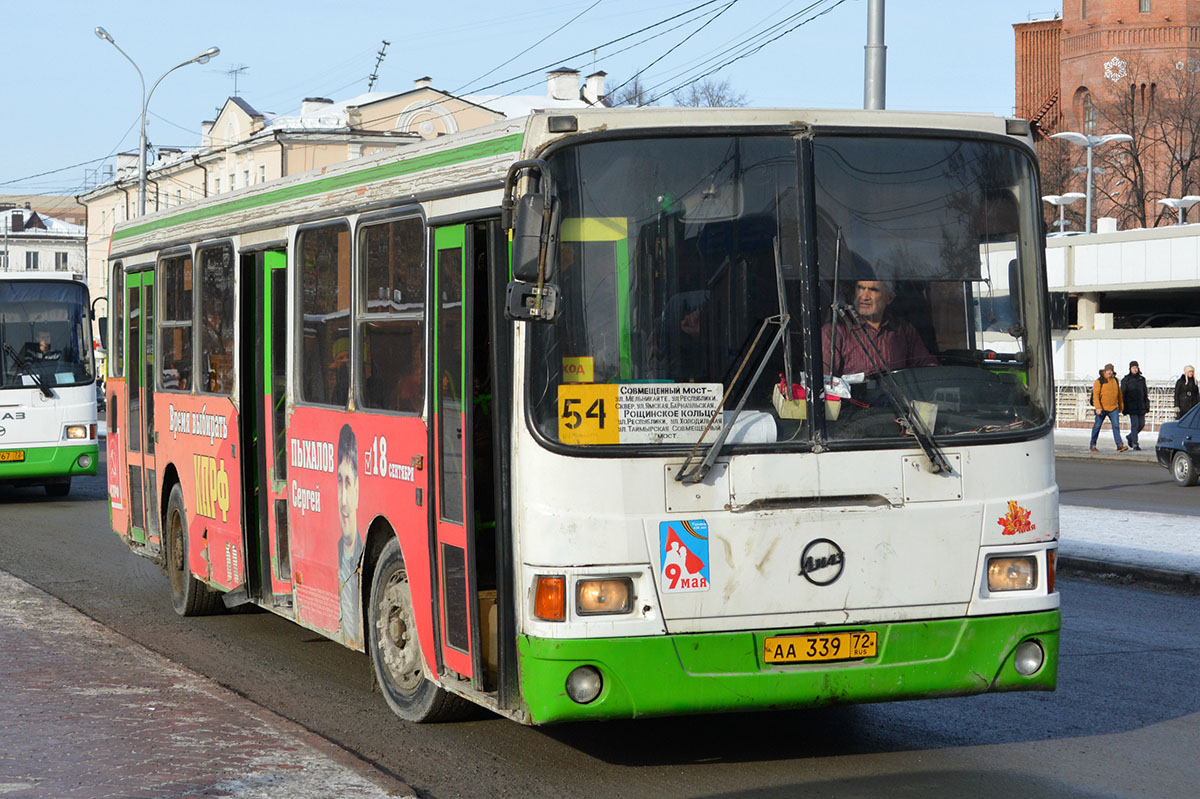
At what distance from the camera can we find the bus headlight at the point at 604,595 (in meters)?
6.10

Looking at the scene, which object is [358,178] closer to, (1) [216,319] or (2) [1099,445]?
(1) [216,319]

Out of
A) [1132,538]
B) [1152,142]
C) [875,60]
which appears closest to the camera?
[1132,538]

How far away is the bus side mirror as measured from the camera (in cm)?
589

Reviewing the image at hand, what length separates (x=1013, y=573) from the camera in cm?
657

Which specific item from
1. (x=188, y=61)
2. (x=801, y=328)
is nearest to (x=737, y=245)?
(x=801, y=328)

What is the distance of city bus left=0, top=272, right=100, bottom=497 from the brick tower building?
61.7 metres

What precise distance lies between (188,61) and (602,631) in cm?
3905

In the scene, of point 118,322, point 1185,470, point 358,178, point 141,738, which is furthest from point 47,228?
point 141,738

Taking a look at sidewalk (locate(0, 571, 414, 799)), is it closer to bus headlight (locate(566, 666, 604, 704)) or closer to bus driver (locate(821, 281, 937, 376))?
bus headlight (locate(566, 666, 604, 704))

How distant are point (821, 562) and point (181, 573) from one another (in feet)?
19.9

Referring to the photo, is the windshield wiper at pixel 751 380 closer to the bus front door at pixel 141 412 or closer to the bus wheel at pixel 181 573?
the bus wheel at pixel 181 573

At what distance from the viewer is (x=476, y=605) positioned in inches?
263

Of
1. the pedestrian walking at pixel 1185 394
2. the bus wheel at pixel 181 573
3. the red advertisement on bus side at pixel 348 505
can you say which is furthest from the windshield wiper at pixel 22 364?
the pedestrian walking at pixel 1185 394

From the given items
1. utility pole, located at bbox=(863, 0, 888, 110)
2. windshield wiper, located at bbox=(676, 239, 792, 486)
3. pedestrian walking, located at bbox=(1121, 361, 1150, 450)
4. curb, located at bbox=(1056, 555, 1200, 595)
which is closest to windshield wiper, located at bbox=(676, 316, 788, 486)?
windshield wiper, located at bbox=(676, 239, 792, 486)
